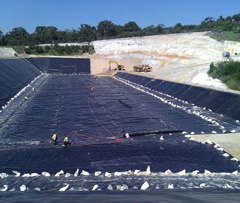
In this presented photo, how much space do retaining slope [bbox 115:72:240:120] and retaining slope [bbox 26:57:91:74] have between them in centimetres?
1992

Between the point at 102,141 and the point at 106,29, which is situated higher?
the point at 106,29

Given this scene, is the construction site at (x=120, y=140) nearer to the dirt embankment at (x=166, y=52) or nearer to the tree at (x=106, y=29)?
the dirt embankment at (x=166, y=52)

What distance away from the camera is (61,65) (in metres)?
44.8

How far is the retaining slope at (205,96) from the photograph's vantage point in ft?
50.7

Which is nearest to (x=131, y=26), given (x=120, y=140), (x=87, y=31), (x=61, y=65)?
(x=87, y=31)

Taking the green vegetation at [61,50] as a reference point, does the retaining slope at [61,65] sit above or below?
below

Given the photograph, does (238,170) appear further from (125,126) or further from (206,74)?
(206,74)

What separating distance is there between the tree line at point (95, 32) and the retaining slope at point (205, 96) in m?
33.9

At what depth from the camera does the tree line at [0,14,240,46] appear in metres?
63.8

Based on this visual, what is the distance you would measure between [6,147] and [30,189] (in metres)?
3.62

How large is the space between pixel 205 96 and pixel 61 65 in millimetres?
31455

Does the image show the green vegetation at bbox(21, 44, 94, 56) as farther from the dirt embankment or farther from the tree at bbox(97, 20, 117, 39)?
the tree at bbox(97, 20, 117, 39)

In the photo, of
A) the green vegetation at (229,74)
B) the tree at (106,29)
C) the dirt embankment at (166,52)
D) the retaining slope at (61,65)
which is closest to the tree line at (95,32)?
the tree at (106,29)

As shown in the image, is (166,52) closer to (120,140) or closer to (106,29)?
(120,140)
